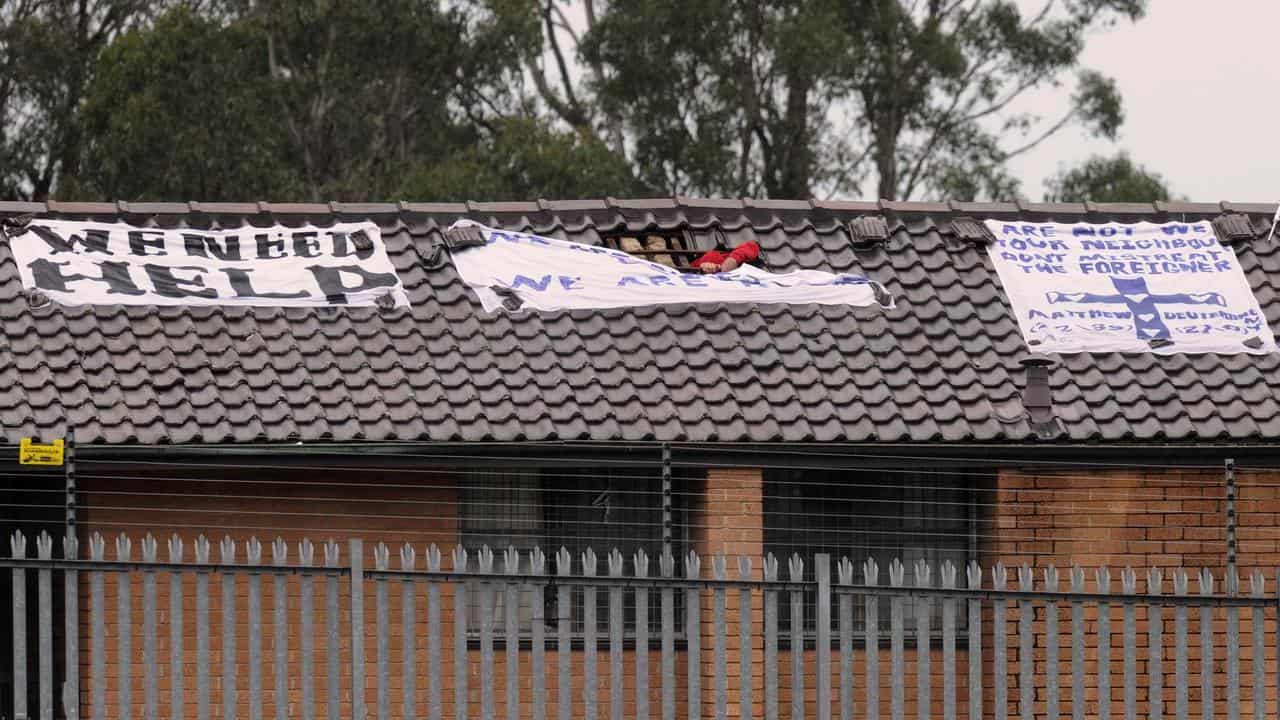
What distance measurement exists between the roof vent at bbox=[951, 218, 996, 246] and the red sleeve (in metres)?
1.64

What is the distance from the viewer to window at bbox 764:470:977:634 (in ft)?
44.8

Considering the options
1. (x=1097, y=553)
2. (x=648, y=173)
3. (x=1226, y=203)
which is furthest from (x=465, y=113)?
(x=1097, y=553)

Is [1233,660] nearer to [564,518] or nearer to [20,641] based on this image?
[564,518]

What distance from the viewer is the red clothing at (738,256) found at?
14.6 meters

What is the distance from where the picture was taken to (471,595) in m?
13.2

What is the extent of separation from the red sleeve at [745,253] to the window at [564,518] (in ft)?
6.64

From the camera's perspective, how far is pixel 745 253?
14.7 metres

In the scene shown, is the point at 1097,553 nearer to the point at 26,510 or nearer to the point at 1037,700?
the point at 1037,700

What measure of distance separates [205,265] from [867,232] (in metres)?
4.87

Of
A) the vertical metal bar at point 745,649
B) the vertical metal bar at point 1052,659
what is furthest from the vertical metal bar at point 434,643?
the vertical metal bar at point 1052,659

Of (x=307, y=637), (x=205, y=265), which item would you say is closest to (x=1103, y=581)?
(x=307, y=637)

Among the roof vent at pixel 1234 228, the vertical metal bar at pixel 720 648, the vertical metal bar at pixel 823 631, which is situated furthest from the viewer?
the roof vent at pixel 1234 228

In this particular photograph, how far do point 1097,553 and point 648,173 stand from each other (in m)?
24.1

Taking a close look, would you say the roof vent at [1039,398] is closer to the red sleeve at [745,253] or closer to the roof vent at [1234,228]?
the red sleeve at [745,253]
